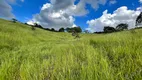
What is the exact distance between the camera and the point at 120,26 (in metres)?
104

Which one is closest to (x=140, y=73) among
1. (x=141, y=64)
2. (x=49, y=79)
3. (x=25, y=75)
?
(x=141, y=64)

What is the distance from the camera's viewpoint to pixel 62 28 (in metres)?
114

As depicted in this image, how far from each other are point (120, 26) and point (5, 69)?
354 feet

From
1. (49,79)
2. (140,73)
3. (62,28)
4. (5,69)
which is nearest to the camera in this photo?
(140,73)

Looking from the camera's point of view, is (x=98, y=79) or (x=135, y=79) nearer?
(x=135, y=79)

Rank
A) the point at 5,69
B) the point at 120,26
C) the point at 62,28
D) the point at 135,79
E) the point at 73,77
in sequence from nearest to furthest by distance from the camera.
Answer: the point at 135,79 → the point at 73,77 → the point at 5,69 → the point at 120,26 → the point at 62,28

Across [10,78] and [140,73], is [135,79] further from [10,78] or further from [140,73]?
[10,78]

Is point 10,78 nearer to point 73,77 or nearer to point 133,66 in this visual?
point 73,77

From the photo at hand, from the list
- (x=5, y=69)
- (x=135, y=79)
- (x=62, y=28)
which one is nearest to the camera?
(x=135, y=79)

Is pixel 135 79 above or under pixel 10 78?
above

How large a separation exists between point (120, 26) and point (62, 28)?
43491mm

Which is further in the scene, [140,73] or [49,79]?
[49,79]

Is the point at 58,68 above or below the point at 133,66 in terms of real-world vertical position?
below

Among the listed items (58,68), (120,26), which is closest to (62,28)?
(120,26)
